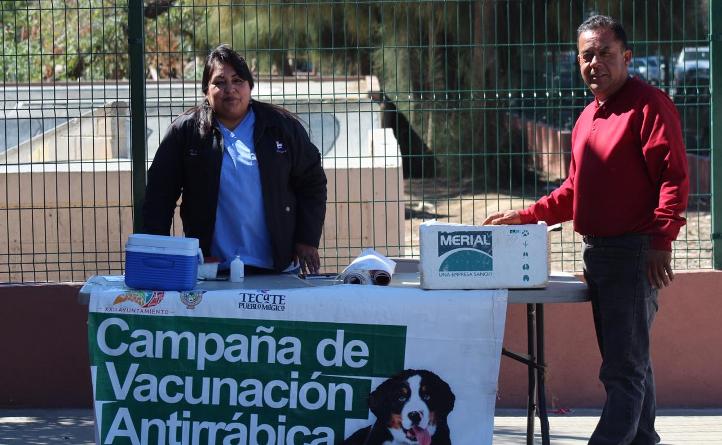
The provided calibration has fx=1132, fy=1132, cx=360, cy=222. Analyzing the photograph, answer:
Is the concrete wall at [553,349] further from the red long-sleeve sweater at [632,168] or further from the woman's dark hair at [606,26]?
the woman's dark hair at [606,26]

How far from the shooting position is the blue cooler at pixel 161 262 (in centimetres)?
439

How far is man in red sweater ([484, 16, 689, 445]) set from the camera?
435cm

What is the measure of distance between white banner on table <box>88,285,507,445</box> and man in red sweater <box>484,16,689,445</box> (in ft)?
1.69

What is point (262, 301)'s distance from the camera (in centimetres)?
444

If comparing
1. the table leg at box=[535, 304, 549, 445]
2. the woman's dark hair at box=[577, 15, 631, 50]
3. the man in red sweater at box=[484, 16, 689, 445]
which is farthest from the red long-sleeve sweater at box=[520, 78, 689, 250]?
the table leg at box=[535, 304, 549, 445]

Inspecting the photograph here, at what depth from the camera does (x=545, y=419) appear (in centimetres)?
474

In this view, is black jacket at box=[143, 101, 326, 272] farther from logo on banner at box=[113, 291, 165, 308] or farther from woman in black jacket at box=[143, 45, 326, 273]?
logo on banner at box=[113, 291, 165, 308]

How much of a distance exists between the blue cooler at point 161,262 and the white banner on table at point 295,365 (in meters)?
0.05

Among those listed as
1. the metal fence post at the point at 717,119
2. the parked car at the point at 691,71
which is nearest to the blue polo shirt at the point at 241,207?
the parked car at the point at 691,71

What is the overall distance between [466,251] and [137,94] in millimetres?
2392

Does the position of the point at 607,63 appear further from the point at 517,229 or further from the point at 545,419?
the point at 545,419

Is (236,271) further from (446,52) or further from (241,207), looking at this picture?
(446,52)

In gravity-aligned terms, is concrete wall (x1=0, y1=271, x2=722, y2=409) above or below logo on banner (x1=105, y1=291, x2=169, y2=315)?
below

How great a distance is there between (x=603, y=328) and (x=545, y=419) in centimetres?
47
